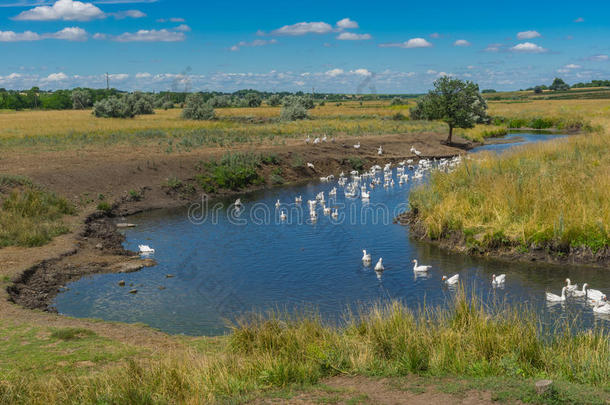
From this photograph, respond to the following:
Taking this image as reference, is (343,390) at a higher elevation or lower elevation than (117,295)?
higher

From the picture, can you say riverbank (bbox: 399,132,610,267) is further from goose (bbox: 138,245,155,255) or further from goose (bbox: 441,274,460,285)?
goose (bbox: 138,245,155,255)

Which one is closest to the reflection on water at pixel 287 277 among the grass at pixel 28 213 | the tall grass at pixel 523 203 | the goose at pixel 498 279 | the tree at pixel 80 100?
the goose at pixel 498 279

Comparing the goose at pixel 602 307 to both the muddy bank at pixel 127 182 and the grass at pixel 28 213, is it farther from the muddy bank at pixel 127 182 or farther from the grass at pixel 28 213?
the grass at pixel 28 213

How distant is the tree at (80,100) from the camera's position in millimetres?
121562

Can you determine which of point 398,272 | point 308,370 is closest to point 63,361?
point 308,370

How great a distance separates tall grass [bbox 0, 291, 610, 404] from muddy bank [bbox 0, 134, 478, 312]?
8.82 metres

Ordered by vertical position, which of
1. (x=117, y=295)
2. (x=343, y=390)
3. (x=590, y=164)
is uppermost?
(x=590, y=164)

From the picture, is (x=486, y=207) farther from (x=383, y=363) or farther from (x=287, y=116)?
(x=287, y=116)

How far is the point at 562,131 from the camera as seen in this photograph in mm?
76188

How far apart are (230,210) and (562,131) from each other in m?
59.0

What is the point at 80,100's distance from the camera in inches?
4798

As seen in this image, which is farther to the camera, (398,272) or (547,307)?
(398,272)

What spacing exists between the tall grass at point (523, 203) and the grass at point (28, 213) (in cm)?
1600

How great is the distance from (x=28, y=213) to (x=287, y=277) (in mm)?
13852
